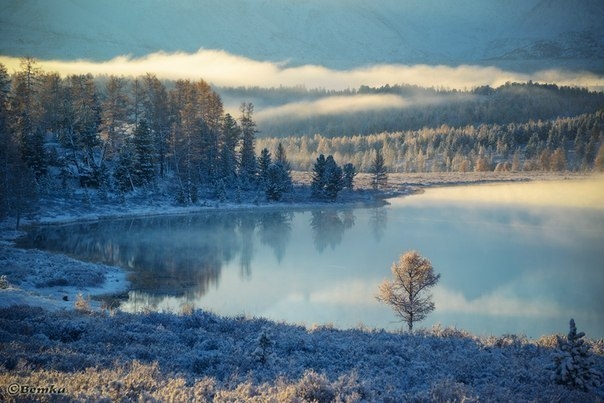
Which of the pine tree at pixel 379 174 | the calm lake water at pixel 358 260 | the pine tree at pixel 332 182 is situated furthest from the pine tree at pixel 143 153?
the pine tree at pixel 379 174

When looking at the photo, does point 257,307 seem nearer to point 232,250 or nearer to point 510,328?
point 510,328

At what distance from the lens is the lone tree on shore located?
975 inches

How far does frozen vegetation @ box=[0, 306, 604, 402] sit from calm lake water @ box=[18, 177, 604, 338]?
7.19m

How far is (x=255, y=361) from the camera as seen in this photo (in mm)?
11164

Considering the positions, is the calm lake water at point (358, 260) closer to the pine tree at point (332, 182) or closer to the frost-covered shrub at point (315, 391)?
the pine tree at point (332, 182)

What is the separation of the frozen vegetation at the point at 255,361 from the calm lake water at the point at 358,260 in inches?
283

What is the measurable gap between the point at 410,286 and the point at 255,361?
52.2 feet

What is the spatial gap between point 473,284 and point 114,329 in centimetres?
2578

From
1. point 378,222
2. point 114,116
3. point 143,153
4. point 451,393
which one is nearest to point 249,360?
point 451,393

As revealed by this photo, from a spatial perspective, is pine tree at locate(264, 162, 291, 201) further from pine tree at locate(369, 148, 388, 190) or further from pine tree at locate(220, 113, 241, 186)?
pine tree at locate(369, 148, 388, 190)

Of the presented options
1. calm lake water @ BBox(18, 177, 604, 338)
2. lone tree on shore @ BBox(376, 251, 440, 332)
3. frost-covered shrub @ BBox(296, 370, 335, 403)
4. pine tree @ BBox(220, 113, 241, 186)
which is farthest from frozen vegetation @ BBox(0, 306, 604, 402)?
pine tree @ BBox(220, 113, 241, 186)

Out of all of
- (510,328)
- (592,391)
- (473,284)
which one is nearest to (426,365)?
(592,391)

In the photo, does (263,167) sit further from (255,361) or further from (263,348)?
(255,361)

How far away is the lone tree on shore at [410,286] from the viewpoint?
81.3ft
